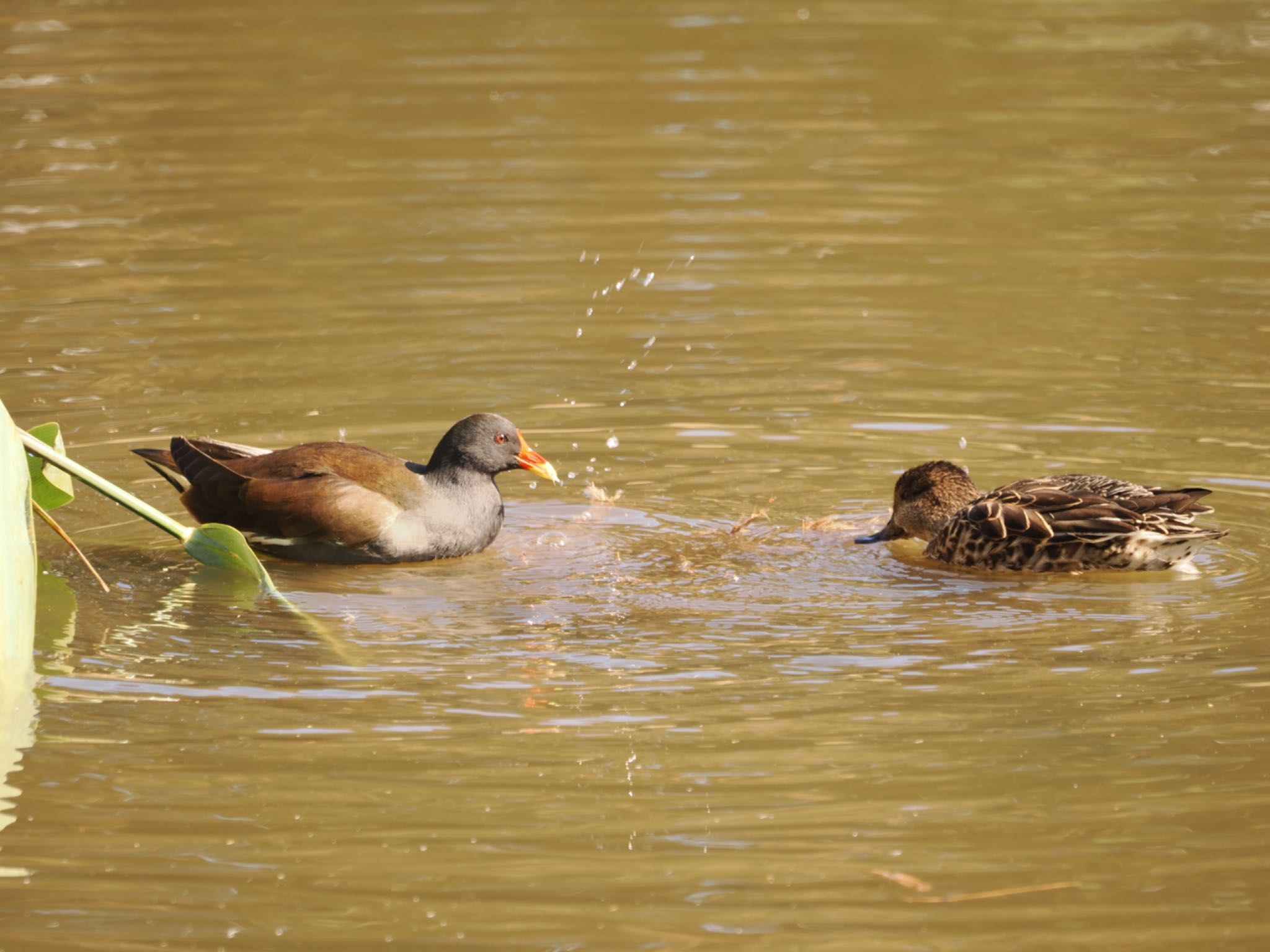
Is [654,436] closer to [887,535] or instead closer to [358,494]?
[887,535]

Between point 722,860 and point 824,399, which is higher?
point 824,399

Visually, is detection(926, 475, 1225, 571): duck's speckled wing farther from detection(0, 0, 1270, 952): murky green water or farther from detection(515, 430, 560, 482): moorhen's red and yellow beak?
detection(515, 430, 560, 482): moorhen's red and yellow beak

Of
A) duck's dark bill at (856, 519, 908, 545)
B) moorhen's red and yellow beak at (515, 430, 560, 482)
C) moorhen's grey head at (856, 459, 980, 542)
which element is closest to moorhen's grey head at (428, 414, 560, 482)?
moorhen's red and yellow beak at (515, 430, 560, 482)

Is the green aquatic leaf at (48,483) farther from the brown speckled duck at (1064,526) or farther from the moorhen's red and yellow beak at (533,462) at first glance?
the brown speckled duck at (1064,526)

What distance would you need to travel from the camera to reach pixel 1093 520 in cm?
873

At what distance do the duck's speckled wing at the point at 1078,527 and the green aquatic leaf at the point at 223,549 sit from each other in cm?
318

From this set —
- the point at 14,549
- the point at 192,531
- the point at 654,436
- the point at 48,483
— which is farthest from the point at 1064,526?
the point at 14,549

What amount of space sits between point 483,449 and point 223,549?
2053 mm

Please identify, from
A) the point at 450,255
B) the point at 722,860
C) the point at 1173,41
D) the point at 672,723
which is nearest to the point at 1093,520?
the point at 672,723

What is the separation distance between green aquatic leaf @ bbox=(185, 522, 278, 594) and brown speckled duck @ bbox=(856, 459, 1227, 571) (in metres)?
3.15

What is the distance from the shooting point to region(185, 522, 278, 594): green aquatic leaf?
777cm

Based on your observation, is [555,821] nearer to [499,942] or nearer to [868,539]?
[499,942]

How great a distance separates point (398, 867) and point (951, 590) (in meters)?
3.55

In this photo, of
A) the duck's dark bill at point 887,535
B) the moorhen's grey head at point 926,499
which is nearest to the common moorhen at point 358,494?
the duck's dark bill at point 887,535
